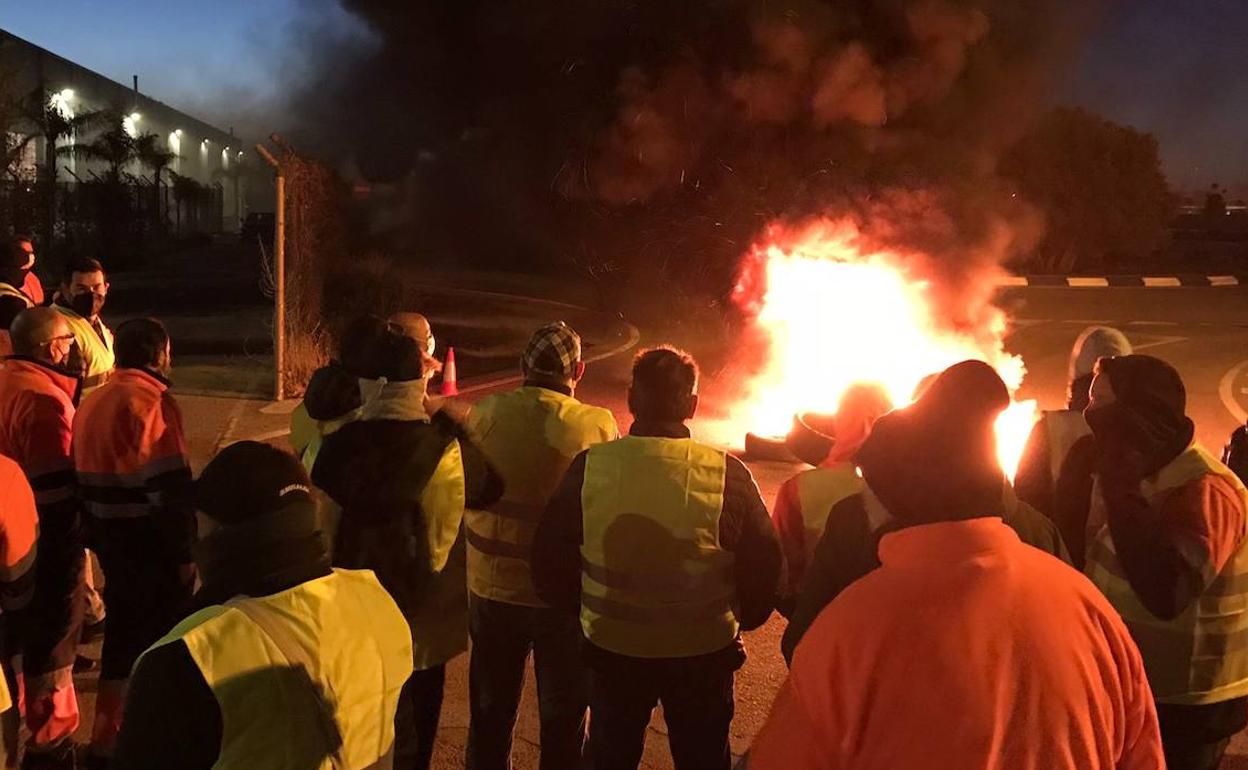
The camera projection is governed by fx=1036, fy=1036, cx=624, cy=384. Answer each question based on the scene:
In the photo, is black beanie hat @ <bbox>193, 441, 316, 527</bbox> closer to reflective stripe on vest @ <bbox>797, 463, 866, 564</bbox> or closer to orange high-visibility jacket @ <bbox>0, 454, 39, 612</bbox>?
orange high-visibility jacket @ <bbox>0, 454, 39, 612</bbox>

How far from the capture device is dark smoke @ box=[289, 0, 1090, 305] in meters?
14.9

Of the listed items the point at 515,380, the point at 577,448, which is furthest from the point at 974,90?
the point at 577,448

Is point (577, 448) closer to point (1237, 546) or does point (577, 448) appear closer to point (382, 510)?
point (382, 510)

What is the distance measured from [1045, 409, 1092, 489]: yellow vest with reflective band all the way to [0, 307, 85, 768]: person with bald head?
3748 millimetres

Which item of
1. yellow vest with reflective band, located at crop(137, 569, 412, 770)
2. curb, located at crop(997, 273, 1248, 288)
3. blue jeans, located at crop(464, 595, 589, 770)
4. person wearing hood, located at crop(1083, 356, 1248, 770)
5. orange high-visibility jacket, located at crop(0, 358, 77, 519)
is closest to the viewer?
yellow vest with reflective band, located at crop(137, 569, 412, 770)

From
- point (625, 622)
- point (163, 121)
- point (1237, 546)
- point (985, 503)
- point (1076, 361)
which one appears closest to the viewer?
point (985, 503)

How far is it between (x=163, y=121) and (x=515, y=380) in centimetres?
5097

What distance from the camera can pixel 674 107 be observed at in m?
16.4

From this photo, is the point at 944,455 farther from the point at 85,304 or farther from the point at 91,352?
the point at 85,304

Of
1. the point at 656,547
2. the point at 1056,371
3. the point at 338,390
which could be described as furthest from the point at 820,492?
the point at 1056,371

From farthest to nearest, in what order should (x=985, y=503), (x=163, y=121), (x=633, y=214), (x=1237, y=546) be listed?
(x=163, y=121) → (x=633, y=214) → (x=1237, y=546) → (x=985, y=503)

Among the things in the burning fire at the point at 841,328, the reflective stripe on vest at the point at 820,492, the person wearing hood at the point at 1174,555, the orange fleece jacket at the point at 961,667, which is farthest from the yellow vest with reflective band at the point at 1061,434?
the burning fire at the point at 841,328

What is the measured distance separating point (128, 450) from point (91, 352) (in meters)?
1.89

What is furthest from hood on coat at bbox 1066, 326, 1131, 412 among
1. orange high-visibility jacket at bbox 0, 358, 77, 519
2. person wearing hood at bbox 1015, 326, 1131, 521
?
orange high-visibility jacket at bbox 0, 358, 77, 519
